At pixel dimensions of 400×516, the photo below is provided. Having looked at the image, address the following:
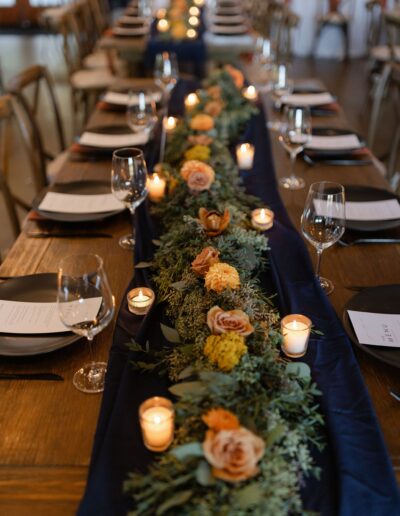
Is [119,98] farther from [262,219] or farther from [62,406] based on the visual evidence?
[62,406]

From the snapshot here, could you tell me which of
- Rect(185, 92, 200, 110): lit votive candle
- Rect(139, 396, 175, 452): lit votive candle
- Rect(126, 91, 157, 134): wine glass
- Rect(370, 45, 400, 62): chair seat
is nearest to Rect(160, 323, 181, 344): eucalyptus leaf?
Rect(139, 396, 175, 452): lit votive candle

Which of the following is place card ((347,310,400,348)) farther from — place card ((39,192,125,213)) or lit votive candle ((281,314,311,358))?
place card ((39,192,125,213))

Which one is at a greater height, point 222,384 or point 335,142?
point 222,384

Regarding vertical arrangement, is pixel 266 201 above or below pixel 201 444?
below

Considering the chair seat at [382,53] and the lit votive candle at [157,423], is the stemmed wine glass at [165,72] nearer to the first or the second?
the lit votive candle at [157,423]

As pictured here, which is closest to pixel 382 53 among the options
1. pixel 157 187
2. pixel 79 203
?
pixel 157 187

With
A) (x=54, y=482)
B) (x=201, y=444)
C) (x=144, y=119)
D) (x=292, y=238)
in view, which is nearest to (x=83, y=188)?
(x=144, y=119)

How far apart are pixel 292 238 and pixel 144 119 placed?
0.84 metres

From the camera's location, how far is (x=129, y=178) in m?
1.42

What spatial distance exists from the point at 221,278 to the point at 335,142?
130cm

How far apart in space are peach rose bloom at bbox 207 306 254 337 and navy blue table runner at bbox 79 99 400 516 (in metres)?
0.15

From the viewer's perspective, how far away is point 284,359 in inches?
41.5

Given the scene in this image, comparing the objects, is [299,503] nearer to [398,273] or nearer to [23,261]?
[398,273]

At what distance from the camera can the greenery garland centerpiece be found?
0.71 metres
